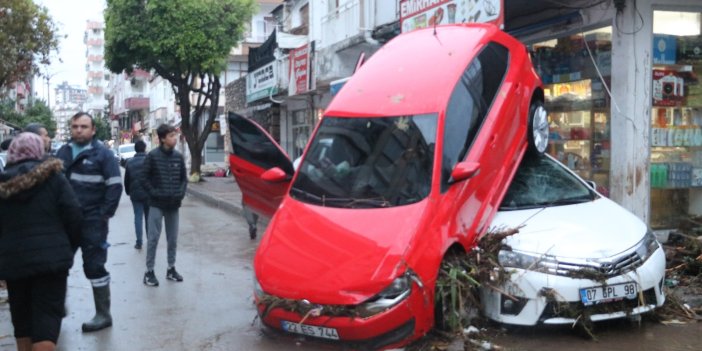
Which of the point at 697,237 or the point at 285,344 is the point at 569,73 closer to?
the point at 697,237

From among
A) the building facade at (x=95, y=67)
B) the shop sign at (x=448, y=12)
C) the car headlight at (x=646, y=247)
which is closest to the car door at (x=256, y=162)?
the shop sign at (x=448, y=12)

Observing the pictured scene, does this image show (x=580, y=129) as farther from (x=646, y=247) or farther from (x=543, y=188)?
(x=646, y=247)

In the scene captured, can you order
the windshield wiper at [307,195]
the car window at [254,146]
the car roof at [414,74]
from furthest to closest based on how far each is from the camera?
the car window at [254,146]
the car roof at [414,74]
the windshield wiper at [307,195]

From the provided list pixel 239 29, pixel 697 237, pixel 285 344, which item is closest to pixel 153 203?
pixel 285 344

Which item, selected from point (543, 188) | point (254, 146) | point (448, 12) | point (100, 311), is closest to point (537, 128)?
point (543, 188)

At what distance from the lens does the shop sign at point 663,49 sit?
941cm

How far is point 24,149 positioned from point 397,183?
278 centimetres

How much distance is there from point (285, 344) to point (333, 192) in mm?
1299

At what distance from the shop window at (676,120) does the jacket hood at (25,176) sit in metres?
7.80

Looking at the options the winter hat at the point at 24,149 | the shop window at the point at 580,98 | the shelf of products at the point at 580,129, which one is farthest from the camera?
the shelf of products at the point at 580,129

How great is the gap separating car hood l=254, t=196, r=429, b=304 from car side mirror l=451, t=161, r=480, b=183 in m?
0.33

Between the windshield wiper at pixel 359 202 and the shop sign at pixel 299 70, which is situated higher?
the shop sign at pixel 299 70

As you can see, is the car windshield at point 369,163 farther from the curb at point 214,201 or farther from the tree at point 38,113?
the tree at point 38,113

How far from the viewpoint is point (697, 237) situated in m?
7.61
